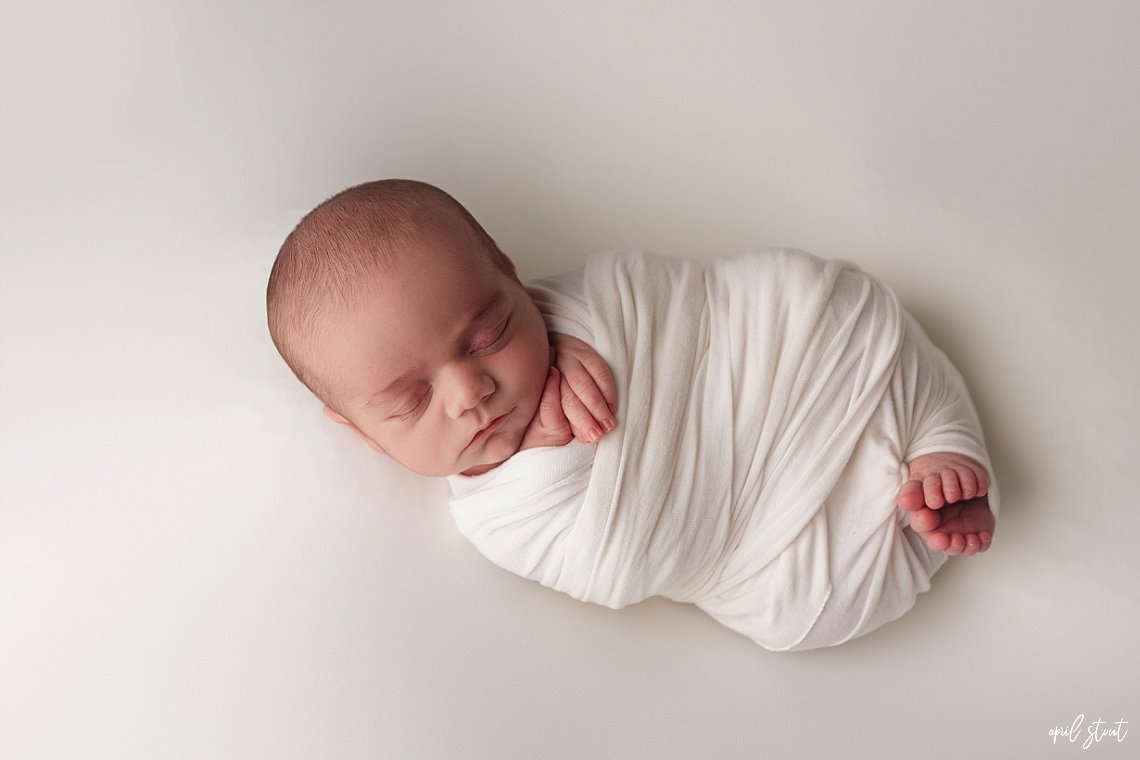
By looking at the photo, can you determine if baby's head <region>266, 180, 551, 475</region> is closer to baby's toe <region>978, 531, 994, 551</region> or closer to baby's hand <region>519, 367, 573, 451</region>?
baby's hand <region>519, 367, 573, 451</region>

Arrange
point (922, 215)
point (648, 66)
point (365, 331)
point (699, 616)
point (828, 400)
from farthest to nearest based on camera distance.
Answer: point (648, 66) < point (922, 215) < point (699, 616) < point (828, 400) < point (365, 331)

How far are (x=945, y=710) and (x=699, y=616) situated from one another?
35cm

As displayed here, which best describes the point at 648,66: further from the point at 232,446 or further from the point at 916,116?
the point at 232,446

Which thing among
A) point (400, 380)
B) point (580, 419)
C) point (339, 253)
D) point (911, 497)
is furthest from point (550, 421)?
point (911, 497)

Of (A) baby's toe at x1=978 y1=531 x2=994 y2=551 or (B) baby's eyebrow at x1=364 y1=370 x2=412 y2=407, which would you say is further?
(A) baby's toe at x1=978 y1=531 x2=994 y2=551

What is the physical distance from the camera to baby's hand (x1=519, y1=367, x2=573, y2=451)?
128cm

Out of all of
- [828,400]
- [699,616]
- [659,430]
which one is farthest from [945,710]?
[659,430]

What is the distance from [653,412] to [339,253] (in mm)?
425

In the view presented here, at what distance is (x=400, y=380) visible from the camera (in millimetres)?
1212

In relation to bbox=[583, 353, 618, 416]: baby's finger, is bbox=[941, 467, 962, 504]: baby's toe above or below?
below

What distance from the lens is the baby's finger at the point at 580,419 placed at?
4.12 feet

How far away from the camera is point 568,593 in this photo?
138cm

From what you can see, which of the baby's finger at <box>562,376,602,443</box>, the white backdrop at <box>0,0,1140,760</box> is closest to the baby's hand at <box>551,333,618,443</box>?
the baby's finger at <box>562,376,602,443</box>

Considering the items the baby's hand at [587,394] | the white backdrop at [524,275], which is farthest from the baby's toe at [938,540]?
the baby's hand at [587,394]
